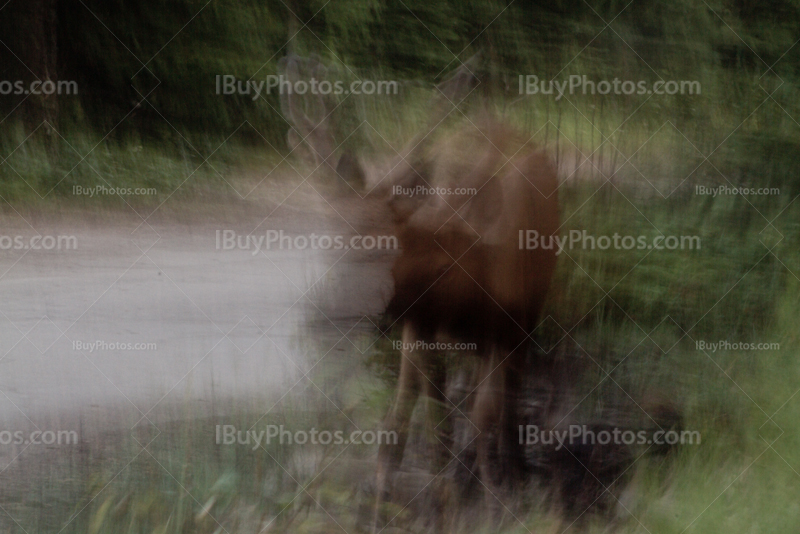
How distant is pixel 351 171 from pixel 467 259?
82 centimetres

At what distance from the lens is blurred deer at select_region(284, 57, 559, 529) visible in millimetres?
2969

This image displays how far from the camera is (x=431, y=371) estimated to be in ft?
9.75

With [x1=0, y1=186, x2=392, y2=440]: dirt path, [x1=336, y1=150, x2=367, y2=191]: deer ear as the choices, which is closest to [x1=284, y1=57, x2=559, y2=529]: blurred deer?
[x1=336, y1=150, x2=367, y2=191]: deer ear

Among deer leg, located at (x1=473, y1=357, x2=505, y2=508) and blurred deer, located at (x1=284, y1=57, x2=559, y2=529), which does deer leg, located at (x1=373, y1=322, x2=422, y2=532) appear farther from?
deer leg, located at (x1=473, y1=357, x2=505, y2=508)

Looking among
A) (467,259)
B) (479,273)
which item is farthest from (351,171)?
(479,273)

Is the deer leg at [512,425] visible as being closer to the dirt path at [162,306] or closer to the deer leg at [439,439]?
the deer leg at [439,439]

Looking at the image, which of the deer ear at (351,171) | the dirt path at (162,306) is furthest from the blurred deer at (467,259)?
the dirt path at (162,306)

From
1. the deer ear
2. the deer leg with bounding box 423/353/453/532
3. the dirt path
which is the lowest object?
the deer leg with bounding box 423/353/453/532

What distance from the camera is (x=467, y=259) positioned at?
2975 mm

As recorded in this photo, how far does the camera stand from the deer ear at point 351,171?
2963 millimetres

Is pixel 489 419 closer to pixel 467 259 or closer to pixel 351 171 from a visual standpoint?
pixel 467 259

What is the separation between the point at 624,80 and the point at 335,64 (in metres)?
1.64

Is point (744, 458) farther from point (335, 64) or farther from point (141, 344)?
point (141, 344)

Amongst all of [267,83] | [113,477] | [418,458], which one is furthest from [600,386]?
[113,477]
